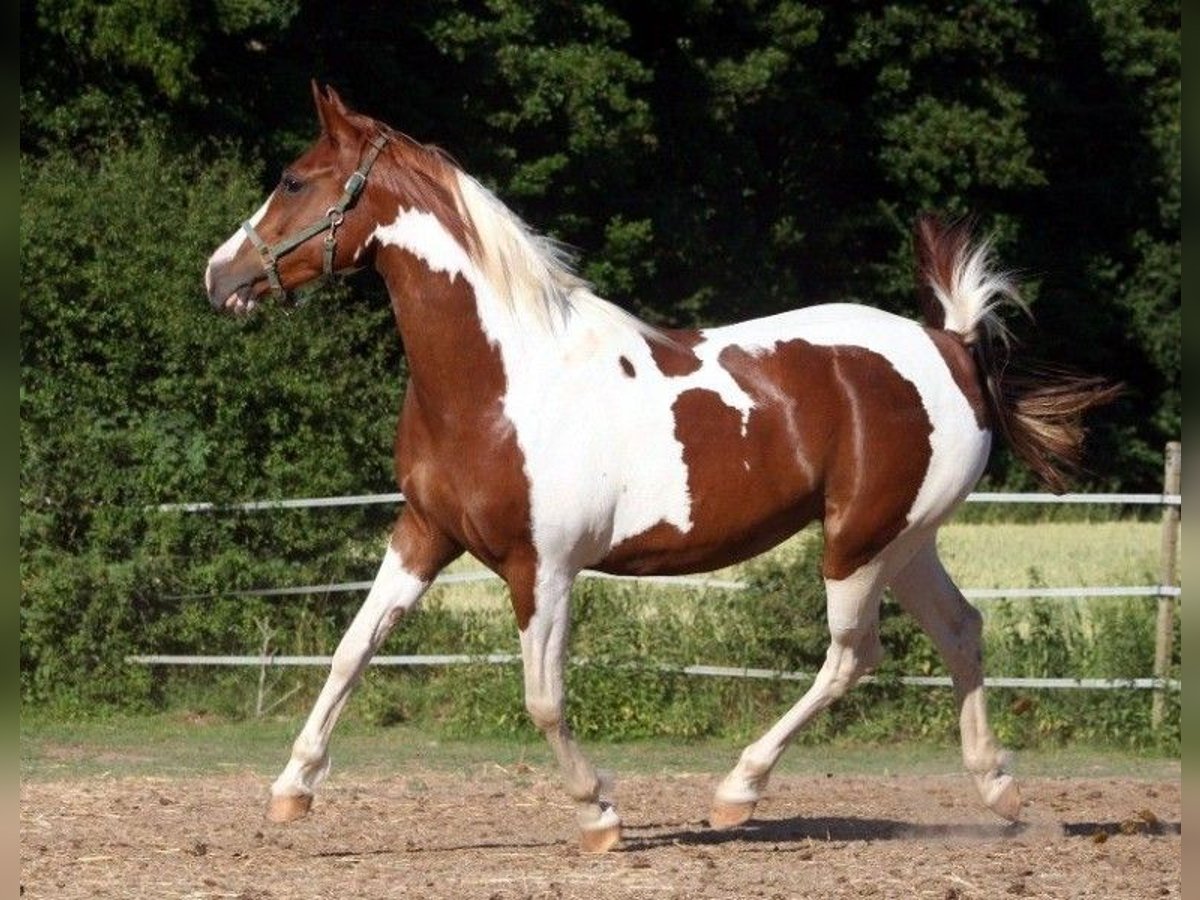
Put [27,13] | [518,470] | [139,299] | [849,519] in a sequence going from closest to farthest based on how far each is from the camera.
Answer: [518,470]
[849,519]
[139,299]
[27,13]

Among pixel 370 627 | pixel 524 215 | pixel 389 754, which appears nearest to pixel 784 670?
pixel 389 754

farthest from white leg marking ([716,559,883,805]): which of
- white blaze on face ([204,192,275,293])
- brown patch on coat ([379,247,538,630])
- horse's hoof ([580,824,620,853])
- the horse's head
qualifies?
white blaze on face ([204,192,275,293])

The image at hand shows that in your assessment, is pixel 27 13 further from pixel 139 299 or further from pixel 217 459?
pixel 217 459

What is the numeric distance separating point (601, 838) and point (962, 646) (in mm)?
1724

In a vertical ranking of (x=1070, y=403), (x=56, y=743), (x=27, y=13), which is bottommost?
(x=56, y=743)

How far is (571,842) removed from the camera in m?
7.59

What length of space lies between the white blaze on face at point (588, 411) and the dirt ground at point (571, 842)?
3.89ft

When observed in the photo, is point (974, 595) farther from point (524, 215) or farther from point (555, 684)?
point (524, 215)

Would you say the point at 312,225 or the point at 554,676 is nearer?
the point at 554,676

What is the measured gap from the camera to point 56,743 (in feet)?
36.7

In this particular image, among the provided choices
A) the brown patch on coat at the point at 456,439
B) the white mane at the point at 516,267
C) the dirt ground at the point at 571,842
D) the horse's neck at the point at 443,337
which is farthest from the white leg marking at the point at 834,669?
the horse's neck at the point at 443,337

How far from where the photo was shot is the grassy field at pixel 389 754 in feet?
33.5

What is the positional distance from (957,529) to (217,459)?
981 cm

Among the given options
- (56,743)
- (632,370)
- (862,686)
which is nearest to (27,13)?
(56,743)
